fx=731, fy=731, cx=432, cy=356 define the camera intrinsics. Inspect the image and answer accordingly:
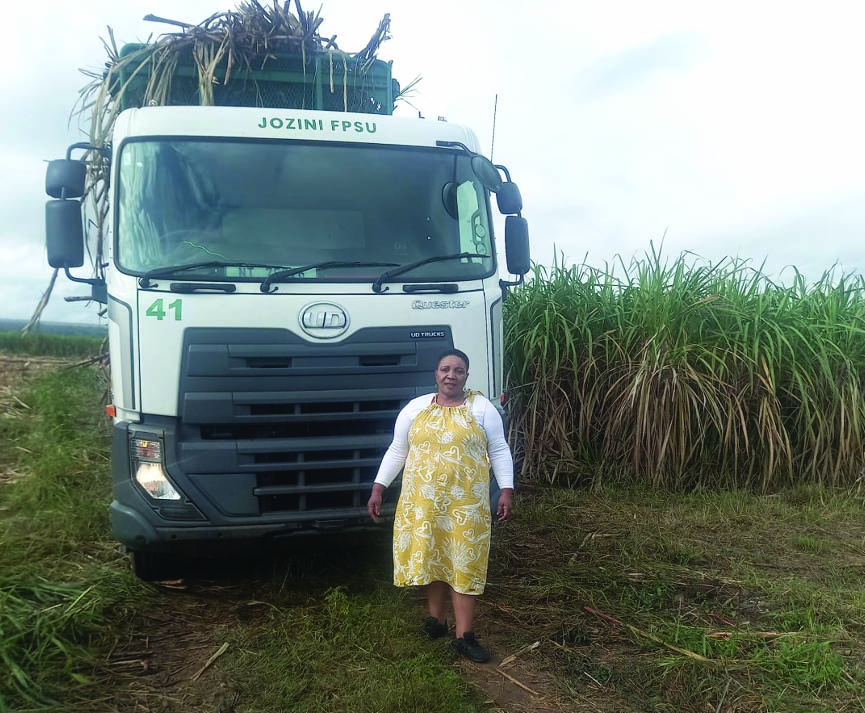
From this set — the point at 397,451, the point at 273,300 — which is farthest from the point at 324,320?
the point at 397,451

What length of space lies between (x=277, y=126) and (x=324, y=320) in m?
1.25

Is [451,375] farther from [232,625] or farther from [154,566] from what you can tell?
[154,566]

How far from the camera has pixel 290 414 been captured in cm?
Answer: 364

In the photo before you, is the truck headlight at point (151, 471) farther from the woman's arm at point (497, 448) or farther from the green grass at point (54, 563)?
the woman's arm at point (497, 448)

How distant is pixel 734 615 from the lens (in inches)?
148

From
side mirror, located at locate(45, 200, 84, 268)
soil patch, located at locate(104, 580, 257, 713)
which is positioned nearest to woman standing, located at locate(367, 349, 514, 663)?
soil patch, located at locate(104, 580, 257, 713)

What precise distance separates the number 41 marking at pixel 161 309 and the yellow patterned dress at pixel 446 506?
1.31m

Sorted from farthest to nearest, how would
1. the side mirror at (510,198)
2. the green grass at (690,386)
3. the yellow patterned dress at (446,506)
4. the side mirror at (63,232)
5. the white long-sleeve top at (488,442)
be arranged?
the green grass at (690,386), the side mirror at (510,198), the side mirror at (63,232), the white long-sleeve top at (488,442), the yellow patterned dress at (446,506)

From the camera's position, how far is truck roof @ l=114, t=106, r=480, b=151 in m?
4.02

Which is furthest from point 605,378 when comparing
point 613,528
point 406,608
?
point 406,608

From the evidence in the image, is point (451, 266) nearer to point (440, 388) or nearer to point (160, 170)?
point (440, 388)

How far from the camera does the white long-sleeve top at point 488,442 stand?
336 centimetres

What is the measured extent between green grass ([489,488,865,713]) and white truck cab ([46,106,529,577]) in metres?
1.27

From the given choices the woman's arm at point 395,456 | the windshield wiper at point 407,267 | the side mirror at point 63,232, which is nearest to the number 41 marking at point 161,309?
the side mirror at point 63,232
